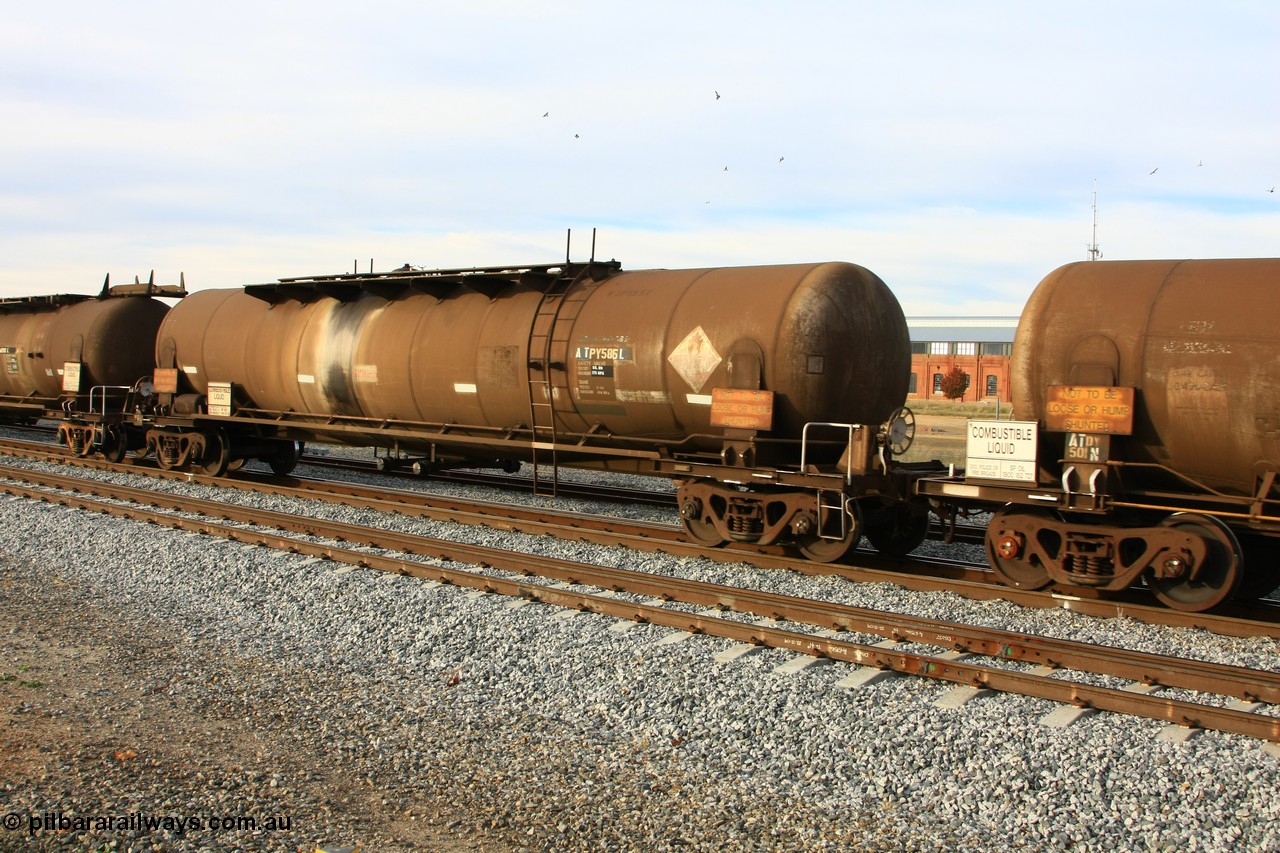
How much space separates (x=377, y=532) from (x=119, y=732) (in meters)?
6.04

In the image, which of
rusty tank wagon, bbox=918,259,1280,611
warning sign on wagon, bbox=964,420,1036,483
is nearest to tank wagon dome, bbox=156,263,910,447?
warning sign on wagon, bbox=964,420,1036,483

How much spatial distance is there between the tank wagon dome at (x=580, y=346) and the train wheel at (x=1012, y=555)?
7.31 feet

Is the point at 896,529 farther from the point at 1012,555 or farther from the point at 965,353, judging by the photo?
the point at 965,353

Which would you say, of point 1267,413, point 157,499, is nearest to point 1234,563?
point 1267,413

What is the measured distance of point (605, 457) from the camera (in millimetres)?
13477

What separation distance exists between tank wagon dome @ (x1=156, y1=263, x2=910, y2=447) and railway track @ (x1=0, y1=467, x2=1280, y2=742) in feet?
8.86

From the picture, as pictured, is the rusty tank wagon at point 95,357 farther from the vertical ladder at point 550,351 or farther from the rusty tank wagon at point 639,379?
the vertical ladder at point 550,351

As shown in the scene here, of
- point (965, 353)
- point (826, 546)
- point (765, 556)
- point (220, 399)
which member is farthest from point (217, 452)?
point (965, 353)

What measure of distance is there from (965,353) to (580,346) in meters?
74.0

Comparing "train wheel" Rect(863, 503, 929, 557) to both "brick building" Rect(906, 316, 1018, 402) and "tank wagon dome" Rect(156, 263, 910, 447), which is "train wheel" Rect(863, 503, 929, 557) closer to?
"tank wagon dome" Rect(156, 263, 910, 447)

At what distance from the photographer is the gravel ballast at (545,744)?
202 inches

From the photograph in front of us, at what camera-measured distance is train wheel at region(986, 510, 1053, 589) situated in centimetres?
1002

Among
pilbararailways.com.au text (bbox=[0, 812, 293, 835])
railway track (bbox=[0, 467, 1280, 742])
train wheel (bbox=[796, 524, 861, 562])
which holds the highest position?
train wheel (bbox=[796, 524, 861, 562])

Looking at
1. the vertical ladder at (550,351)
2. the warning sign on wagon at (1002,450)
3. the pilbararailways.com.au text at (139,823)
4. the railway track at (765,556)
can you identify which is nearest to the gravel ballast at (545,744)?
the pilbararailways.com.au text at (139,823)
